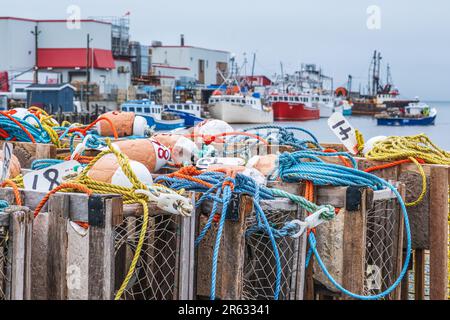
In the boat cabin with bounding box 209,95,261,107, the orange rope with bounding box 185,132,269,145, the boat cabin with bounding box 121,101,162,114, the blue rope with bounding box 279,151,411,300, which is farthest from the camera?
the boat cabin with bounding box 209,95,261,107

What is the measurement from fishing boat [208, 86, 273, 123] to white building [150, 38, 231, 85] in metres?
6.99

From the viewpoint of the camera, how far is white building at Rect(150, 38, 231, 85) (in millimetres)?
79500

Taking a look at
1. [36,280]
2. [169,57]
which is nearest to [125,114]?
[36,280]

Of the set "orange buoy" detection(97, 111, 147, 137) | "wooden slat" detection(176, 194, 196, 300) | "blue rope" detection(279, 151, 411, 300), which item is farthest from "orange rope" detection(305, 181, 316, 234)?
"orange buoy" detection(97, 111, 147, 137)

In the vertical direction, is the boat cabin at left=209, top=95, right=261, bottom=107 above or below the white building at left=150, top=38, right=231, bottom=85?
below

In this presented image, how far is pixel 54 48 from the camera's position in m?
58.1

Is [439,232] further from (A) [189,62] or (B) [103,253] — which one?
(A) [189,62]

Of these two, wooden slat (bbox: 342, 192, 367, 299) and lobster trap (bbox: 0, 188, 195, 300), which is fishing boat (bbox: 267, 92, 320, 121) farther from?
lobster trap (bbox: 0, 188, 195, 300)

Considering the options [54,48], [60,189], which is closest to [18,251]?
A: [60,189]

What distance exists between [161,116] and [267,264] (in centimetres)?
4592

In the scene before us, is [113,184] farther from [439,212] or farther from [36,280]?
[439,212]

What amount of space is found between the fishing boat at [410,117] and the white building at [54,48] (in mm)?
36224

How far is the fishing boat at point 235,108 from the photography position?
7119cm

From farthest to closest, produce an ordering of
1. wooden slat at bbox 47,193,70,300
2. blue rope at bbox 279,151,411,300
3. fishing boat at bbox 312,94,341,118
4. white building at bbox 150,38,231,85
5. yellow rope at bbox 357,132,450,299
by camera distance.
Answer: fishing boat at bbox 312,94,341,118, white building at bbox 150,38,231,85, yellow rope at bbox 357,132,450,299, blue rope at bbox 279,151,411,300, wooden slat at bbox 47,193,70,300
